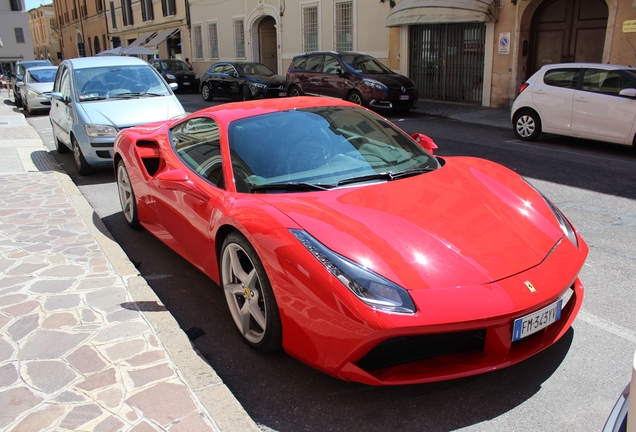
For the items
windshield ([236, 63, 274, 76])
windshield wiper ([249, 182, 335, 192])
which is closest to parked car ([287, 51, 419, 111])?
windshield ([236, 63, 274, 76])

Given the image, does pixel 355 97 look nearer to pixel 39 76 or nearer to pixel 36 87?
pixel 36 87

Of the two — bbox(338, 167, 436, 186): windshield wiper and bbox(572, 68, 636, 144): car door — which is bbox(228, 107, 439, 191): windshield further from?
bbox(572, 68, 636, 144): car door

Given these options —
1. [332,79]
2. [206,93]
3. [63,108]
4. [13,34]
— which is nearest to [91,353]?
[63,108]

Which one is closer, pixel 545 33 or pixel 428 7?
pixel 545 33

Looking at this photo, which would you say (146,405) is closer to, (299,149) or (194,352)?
(194,352)

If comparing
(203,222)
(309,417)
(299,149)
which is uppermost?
(299,149)

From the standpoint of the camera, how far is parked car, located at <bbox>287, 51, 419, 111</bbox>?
14227 millimetres

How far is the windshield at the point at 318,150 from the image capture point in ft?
11.3

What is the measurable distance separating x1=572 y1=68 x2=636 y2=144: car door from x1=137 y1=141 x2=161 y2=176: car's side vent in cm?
751

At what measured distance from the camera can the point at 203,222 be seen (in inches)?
142

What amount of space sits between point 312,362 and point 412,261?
2.26 ft

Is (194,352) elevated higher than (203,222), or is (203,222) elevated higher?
(203,222)

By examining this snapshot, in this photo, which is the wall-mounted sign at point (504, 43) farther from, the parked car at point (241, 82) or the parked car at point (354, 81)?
the parked car at point (241, 82)

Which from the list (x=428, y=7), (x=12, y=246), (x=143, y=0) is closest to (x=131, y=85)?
(x=12, y=246)
